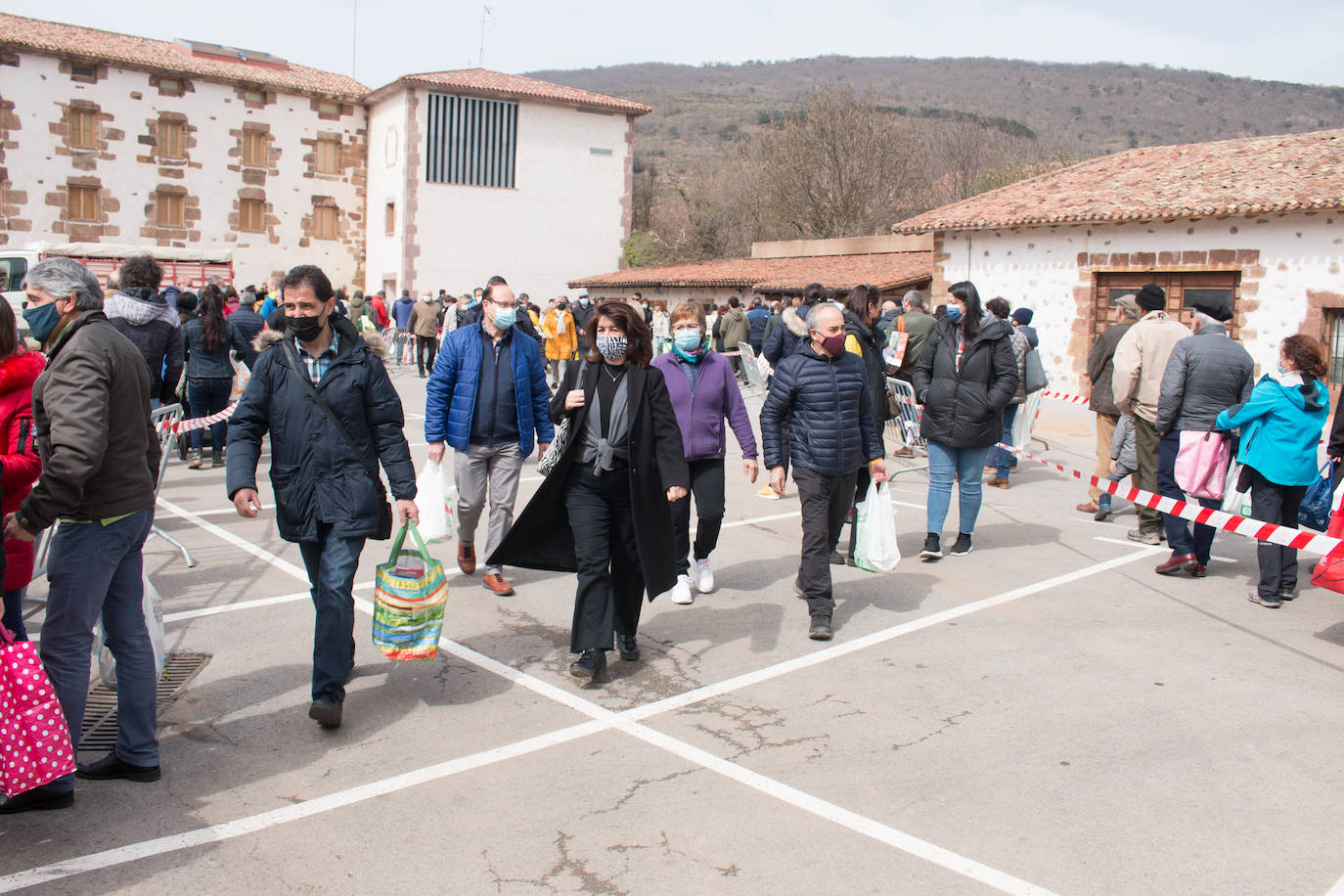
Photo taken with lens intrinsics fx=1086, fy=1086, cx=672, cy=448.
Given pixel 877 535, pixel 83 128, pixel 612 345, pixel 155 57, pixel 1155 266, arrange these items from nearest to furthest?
1. pixel 612 345
2. pixel 877 535
3. pixel 1155 266
4. pixel 83 128
5. pixel 155 57

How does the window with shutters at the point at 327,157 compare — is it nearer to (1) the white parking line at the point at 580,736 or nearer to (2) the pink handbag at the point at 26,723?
(1) the white parking line at the point at 580,736

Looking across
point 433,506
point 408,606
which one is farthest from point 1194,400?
point 408,606

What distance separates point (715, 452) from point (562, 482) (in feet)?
4.98

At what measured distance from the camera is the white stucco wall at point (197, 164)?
35.4 metres

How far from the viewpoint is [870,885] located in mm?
3240

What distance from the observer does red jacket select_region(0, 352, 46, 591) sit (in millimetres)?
3588

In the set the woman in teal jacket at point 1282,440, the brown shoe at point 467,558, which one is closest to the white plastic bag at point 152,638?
the brown shoe at point 467,558

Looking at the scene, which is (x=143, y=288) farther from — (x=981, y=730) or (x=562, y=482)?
(x=981, y=730)

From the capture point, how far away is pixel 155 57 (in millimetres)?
36844

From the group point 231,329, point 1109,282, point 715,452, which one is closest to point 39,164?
point 231,329

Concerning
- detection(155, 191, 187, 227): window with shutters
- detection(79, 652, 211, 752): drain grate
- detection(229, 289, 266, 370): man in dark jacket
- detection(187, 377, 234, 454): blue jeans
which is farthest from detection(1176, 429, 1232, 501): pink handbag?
detection(155, 191, 187, 227): window with shutters

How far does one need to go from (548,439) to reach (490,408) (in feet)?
1.53

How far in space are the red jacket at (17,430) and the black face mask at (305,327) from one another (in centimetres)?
91

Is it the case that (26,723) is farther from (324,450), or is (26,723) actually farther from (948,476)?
(948,476)
